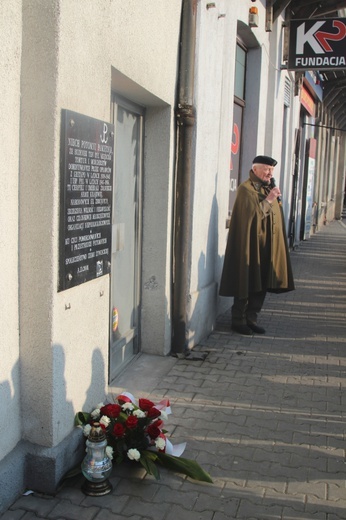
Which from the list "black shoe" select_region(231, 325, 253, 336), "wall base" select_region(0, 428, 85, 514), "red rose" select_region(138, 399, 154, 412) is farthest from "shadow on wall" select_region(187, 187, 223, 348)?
"wall base" select_region(0, 428, 85, 514)

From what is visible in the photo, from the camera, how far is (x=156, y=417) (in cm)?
370

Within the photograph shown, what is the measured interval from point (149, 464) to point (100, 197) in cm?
163

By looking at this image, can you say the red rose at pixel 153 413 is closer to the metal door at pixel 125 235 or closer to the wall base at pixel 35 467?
the wall base at pixel 35 467

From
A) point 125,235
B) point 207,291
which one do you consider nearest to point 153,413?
point 125,235

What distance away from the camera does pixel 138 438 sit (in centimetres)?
360

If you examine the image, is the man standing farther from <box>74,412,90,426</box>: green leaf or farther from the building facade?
<box>74,412,90,426</box>: green leaf

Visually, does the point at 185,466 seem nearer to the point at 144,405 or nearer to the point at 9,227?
the point at 144,405

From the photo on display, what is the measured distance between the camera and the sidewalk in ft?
10.5

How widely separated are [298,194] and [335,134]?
35.9ft

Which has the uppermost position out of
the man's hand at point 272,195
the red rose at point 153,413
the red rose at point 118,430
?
the man's hand at point 272,195

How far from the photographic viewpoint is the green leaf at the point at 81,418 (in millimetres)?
3566

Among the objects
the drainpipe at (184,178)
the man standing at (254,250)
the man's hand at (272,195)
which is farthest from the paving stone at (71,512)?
the man's hand at (272,195)

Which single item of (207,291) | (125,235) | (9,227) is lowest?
(207,291)

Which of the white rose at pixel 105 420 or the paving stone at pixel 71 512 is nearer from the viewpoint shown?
the paving stone at pixel 71 512
